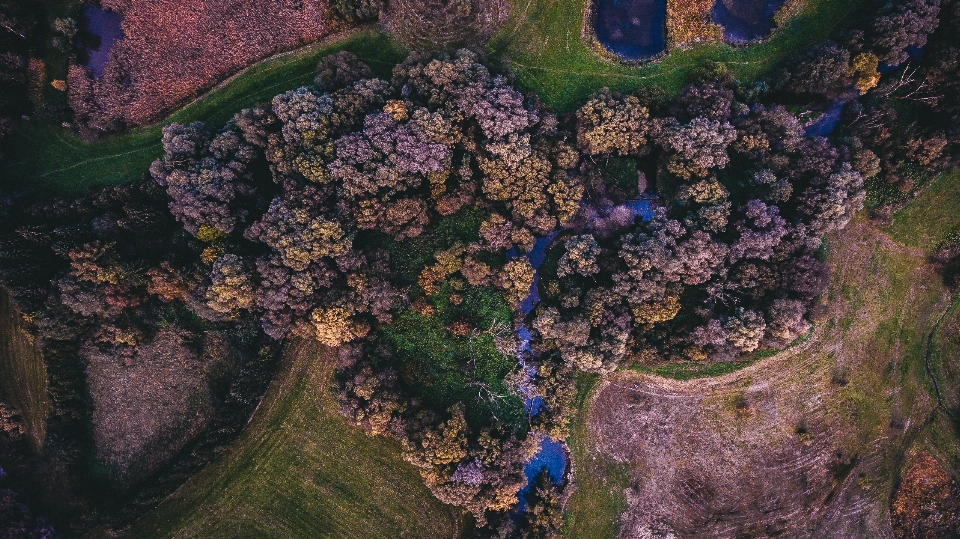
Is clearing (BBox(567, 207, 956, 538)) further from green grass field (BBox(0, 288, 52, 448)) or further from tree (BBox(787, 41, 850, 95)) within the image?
green grass field (BBox(0, 288, 52, 448))

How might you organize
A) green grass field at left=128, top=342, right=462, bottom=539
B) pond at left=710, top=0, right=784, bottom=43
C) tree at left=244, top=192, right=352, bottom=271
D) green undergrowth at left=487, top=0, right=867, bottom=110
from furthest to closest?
pond at left=710, top=0, right=784, bottom=43 → green undergrowth at left=487, top=0, right=867, bottom=110 → green grass field at left=128, top=342, right=462, bottom=539 → tree at left=244, top=192, right=352, bottom=271

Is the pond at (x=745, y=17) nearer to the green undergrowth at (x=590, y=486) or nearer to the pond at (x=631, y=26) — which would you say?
the pond at (x=631, y=26)

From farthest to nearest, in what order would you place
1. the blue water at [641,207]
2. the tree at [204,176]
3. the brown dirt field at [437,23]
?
the brown dirt field at [437,23] < the blue water at [641,207] < the tree at [204,176]

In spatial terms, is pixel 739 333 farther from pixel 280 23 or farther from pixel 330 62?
pixel 280 23

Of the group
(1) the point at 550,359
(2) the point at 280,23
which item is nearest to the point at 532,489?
(1) the point at 550,359

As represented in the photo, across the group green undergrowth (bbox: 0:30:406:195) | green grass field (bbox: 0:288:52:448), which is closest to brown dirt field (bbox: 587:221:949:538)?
green undergrowth (bbox: 0:30:406:195)

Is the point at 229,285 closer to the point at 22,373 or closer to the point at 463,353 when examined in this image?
the point at 463,353

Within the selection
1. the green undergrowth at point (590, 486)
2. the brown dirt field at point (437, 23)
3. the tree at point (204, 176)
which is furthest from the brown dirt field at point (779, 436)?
the tree at point (204, 176)

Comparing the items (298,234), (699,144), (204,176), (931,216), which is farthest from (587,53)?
(204,176)
